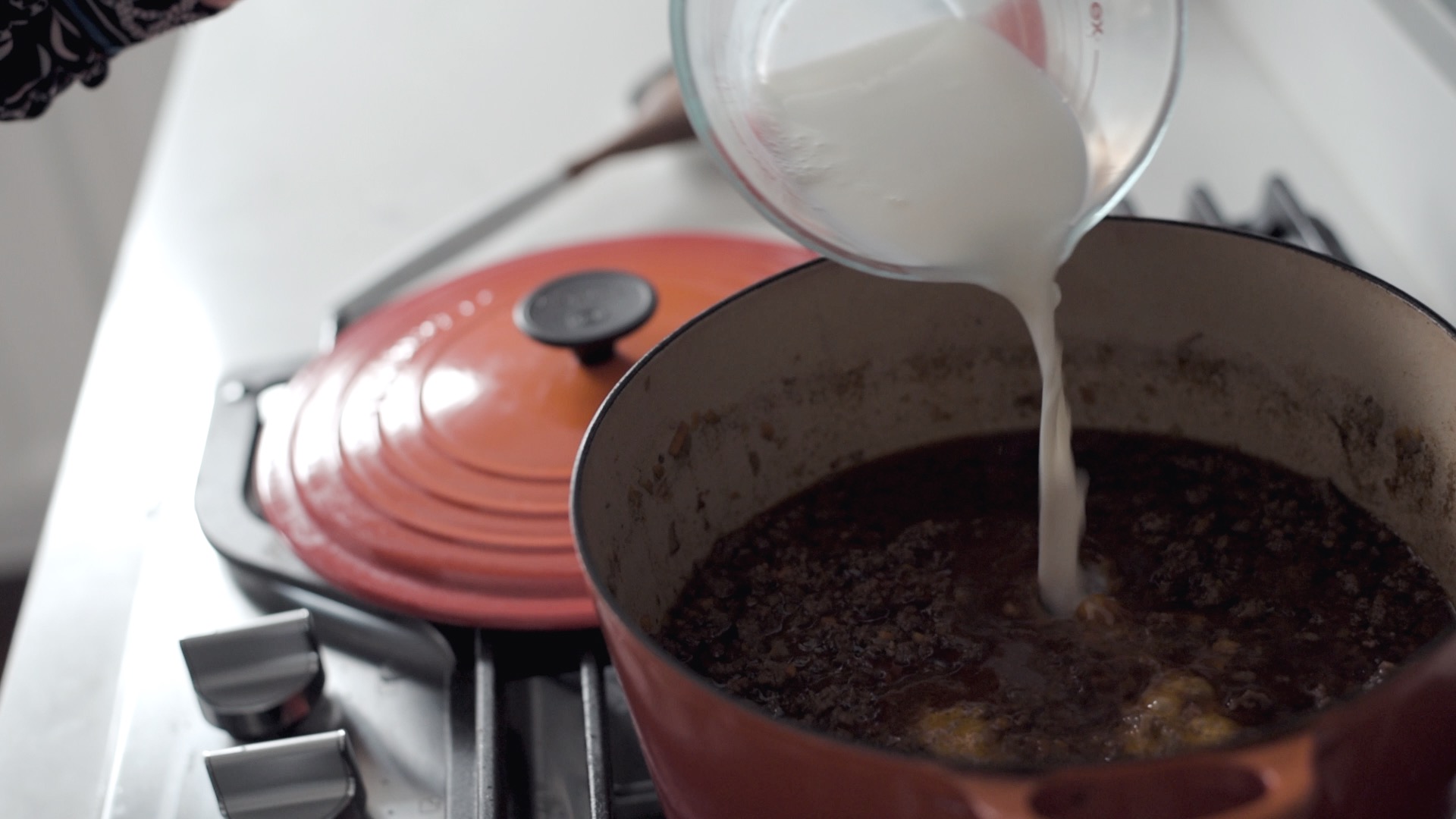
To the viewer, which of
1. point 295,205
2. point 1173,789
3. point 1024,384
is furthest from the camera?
point 295,205

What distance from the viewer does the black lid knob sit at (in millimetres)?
847

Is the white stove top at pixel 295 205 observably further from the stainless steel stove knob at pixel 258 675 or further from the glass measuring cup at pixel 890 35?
the glass measuring cup at pixel 890 35

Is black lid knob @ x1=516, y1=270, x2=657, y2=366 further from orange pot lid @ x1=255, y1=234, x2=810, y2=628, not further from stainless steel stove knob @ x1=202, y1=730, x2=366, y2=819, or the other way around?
stainless steel stove knob @ x1=202, y1=730, x2=366, y2=819

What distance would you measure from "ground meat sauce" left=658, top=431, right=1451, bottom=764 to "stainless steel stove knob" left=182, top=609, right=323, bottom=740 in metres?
0.20

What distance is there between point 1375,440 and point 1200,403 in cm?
11

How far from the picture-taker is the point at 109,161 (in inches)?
86.9

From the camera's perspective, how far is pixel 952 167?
2.21 ft

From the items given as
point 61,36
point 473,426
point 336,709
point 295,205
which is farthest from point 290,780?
point 295,205

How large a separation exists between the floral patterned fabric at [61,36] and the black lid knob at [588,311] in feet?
0.97

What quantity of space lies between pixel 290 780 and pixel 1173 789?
46cm

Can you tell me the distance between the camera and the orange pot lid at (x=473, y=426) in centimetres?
77

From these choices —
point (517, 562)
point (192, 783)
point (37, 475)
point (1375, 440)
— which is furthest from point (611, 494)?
point (37, 475)

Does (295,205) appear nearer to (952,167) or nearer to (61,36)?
(61,36)

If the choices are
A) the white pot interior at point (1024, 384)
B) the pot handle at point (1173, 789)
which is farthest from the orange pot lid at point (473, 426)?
the pot handle at point (1173, 789)
